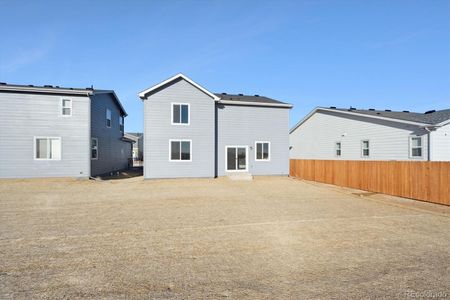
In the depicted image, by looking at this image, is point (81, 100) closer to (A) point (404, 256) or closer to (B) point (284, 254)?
(B) point (284, 254)

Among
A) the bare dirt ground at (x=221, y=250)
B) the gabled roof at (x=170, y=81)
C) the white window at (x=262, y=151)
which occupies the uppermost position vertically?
the gabled roof at (x=170, y=81)

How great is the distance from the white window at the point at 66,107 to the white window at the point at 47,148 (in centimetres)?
184

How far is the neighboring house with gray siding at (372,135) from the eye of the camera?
17297 mm

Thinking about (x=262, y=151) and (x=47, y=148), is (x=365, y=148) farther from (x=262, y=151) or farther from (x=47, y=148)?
(x=47, y=148)

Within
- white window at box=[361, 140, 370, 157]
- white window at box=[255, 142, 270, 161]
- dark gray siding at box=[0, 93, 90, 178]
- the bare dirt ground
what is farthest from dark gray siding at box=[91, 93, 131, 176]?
white window at box=[361, 140, 370, 157]

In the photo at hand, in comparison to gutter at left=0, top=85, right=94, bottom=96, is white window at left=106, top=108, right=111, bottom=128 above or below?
below

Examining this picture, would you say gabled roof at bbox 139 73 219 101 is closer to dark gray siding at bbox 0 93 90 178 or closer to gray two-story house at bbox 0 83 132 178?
gray two-story house at bbox 0 83 132 178

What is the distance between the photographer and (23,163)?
18406 millimetres

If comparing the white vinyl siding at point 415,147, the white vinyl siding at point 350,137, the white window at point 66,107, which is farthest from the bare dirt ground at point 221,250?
the white window at point 66,107

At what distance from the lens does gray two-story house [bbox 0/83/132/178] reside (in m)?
18.2

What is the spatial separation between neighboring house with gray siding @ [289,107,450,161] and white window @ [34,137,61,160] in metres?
22.6

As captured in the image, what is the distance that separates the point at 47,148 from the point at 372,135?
79.3ft

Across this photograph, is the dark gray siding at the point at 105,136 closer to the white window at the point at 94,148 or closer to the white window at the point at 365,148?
the white window at the point at 94,148

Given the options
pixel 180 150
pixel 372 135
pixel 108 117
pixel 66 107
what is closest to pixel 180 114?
pixel 180 150
